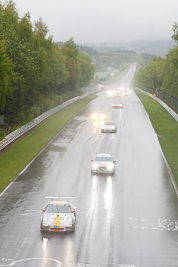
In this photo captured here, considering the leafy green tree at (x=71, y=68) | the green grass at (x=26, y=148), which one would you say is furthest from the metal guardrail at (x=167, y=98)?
the leafy green tree at (x=71, y=68)

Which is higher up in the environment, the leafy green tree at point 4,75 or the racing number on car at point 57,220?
the leafy green tree at point 4,75

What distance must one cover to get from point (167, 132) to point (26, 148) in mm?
21906

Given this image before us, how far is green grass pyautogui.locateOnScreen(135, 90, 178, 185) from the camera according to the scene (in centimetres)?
4709

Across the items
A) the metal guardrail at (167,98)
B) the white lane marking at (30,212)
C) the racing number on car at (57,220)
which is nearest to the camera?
the racing number on car at (57,220)

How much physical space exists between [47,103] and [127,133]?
28345mm

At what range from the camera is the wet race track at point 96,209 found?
74.3 feet

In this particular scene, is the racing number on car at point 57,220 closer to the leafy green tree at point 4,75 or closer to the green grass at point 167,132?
the green grass at point 167,132

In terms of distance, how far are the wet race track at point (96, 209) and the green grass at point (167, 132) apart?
1.06 metres

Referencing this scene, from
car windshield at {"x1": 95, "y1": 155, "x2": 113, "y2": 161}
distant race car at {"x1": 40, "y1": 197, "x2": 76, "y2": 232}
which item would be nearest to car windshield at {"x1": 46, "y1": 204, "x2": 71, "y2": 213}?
distant race car at {"x1": 40, "y1": 197, "x2": 76, "y2": 232}

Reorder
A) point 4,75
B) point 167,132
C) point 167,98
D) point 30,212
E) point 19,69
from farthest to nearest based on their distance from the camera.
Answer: point 167,98 < point 19,69 < point 167,132 < point 4,75 < point 30,212

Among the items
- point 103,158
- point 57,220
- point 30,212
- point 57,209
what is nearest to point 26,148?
point 103,158

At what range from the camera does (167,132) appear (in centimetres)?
6388

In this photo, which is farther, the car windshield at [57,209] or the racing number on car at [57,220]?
the car windshield at [57,209]

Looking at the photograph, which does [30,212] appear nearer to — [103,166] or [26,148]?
[103,166]
